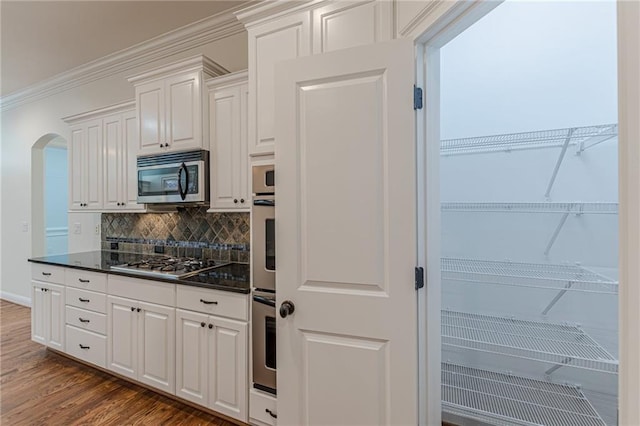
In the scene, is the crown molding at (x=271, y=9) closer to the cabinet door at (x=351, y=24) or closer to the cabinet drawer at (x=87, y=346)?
the cabinet door at (x=351, y=24)

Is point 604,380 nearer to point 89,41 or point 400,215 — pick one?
point 400,215

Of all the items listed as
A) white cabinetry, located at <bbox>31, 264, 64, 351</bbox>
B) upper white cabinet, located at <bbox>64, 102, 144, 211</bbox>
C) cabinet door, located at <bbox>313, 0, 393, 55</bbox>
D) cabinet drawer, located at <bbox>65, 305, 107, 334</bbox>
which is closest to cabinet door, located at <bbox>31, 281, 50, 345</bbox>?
white cabinetry, located at <bbox>31, 264, 64, 351</bbox>

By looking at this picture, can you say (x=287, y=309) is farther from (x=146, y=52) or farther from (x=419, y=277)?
(x=146, y=52)

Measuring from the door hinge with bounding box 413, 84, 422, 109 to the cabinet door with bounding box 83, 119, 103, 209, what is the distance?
3.12 m

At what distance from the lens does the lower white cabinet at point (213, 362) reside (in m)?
1.87

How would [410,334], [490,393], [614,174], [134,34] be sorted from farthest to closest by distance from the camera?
[134,34] < [490,393] < [614,174] < [410,334]

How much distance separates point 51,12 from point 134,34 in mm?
599

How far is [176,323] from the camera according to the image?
2092mm

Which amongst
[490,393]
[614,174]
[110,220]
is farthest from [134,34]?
[490,393]

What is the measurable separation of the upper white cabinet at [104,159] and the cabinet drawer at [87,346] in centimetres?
112

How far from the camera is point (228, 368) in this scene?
6.26 feet

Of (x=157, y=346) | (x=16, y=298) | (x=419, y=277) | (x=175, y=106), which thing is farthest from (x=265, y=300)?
(x=16, y=298)

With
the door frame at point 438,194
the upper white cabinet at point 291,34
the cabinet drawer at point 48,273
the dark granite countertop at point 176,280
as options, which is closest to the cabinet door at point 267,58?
the upper white cabinet at point 291,34

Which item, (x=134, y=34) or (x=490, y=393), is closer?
(x=490, y=393)
